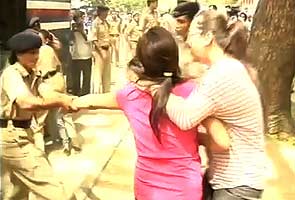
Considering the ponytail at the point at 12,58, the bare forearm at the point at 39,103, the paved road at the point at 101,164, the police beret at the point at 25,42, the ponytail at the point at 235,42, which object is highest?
the ponytail at the point at 235,42

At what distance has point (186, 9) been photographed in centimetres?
218

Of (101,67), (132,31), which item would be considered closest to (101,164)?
(101,67)

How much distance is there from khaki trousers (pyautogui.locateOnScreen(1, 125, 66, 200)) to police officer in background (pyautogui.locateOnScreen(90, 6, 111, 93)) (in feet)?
1.31

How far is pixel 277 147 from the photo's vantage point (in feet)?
11.1

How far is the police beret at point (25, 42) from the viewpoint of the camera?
6.51 feet

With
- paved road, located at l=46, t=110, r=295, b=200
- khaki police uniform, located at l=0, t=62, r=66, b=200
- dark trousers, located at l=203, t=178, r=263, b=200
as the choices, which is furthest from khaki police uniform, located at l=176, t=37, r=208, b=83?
paved road, located at l=46, t=110, r=295, b=200

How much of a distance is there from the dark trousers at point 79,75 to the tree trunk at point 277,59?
1181 mm

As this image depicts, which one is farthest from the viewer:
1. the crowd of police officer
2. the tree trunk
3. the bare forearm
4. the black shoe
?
the tree trunk

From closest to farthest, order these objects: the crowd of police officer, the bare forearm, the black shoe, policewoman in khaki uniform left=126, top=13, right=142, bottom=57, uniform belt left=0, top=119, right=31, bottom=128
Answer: the bare forearm, the crowd of police officer, uniform belt left=0, top=119, right=31, bottom=128, policewoman in khaki uniform left=126, top=13, right=142, bottom=57, the black shoe

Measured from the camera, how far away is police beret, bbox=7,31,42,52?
1984 millimetres

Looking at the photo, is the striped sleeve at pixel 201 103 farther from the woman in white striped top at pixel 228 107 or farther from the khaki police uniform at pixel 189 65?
the khaki police uniform at pixel 189 65

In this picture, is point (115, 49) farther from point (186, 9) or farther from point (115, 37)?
point (186, 9)

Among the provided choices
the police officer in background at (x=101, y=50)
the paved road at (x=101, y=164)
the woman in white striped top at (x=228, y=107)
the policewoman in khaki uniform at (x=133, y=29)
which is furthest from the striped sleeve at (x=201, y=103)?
the paved road at (x=101, y=164)

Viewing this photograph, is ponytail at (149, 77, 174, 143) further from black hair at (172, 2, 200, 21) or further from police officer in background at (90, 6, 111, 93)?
police officer in background at (90, 6, 111, 93)
